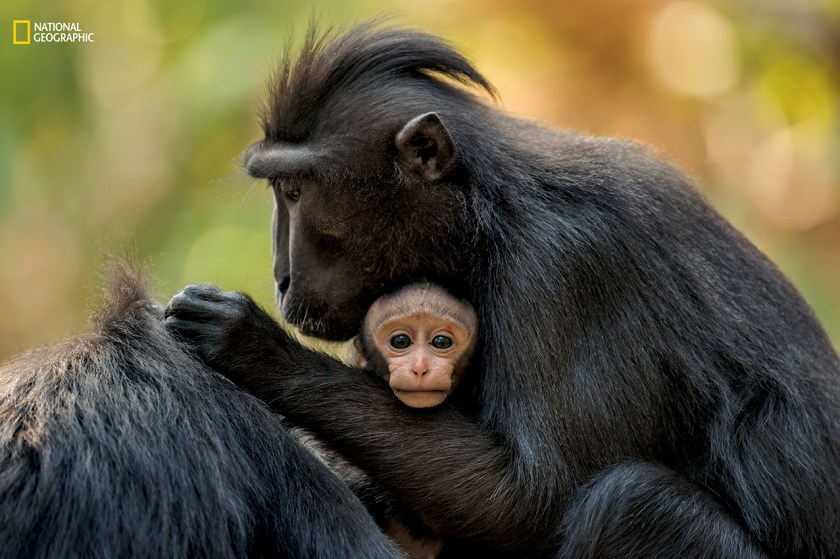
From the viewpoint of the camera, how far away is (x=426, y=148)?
19.5 ft

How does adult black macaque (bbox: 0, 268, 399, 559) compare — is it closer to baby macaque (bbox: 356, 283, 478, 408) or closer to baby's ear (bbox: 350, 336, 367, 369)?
baby macaque (bbox: 356, 283, 478, 408)

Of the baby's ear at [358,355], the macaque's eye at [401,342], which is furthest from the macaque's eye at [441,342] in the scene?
the baby's ear at [358,355]

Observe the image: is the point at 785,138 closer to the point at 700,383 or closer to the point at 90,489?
the point at 700,383

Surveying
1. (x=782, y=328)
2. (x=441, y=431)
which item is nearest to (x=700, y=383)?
(x=782, y=328)

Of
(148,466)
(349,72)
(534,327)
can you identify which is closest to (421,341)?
(534,327)

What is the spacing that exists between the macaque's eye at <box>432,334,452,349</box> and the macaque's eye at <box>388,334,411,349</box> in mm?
143

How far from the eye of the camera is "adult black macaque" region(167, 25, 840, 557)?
17.3 feet

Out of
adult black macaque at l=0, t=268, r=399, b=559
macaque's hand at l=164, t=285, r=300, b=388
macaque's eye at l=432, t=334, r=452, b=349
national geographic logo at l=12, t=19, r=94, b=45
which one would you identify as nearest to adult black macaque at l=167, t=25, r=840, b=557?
macaque's hand at l=164, t=285, r=300, b=388

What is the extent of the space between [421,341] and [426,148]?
3.49 feet

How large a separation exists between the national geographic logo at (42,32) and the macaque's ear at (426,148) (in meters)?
7.97

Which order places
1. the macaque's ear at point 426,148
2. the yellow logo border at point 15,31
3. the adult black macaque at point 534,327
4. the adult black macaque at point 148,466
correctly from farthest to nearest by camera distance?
1. the yellow logo border at point 15,31
2. the macaque's ear at point 426,148
3. the adult black macaque at point 534,327
4. the adult black macaque at point 148,466

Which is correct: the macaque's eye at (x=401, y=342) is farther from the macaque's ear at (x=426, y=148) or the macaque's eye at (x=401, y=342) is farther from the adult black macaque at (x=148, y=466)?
the adult black macaque at (x=148, y=466)

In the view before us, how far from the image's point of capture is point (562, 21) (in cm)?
1573

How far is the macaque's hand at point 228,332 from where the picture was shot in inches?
203
